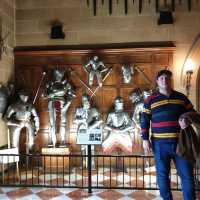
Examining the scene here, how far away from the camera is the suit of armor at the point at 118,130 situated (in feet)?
14.5

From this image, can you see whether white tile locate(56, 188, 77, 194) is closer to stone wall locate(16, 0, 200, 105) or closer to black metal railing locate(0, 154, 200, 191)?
black metal railing locate(0, 154, 200, 191)

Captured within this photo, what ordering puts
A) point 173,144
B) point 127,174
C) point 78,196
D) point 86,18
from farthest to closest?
point 86,18 → point 127,174 → point 78,196 → point 173,144

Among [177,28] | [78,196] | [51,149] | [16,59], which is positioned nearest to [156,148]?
[78,196]

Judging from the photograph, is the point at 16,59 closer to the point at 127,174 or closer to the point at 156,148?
the point at 127,174

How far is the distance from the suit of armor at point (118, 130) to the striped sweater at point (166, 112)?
198 cm

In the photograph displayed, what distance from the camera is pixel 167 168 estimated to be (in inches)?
94.9

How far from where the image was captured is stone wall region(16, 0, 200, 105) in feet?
15.7

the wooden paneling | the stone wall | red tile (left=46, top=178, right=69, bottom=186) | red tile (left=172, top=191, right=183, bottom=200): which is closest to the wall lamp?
the stone wall

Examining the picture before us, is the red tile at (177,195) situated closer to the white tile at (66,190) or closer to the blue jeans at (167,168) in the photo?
the blue jeans at (167,168)

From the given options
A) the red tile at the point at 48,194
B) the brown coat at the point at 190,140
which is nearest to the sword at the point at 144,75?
the red tile at the point at 48,194

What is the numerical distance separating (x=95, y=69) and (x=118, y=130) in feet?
3.19

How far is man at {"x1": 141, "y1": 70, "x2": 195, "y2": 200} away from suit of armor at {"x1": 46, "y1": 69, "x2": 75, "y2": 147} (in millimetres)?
2371

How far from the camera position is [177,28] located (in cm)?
477

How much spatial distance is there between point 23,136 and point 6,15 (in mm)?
1859
